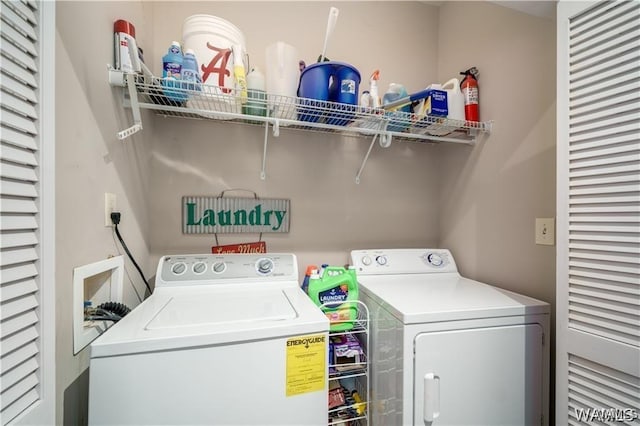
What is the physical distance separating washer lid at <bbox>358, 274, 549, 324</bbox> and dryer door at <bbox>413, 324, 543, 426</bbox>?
74 millimetres

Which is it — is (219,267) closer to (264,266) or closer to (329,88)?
(264,266)

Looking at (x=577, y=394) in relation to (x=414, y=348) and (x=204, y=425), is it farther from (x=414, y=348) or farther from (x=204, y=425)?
(x=204, y=425)

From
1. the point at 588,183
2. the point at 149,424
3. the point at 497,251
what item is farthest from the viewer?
the point at 497,251

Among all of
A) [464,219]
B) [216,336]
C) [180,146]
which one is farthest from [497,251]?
[180,146]

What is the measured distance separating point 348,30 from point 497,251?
5.98 ft

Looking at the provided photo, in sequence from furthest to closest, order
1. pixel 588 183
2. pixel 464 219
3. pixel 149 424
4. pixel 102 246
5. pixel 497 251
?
pixel 464 219
pixel 497 251
pixel 102 246
pixel 588 183
pixel 149 424

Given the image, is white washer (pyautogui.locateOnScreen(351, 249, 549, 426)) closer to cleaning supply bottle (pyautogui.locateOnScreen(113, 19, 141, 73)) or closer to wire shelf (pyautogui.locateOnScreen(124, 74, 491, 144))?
wire shelf (pyautogui.locateOnScreen(124, 74, 491, 144))

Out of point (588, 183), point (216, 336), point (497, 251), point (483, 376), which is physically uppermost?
point (588, 183)

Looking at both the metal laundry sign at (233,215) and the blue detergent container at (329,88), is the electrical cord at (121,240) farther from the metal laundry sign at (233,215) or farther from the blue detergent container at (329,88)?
the blue detergent container at (329,88)

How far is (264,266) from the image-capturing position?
1528mm

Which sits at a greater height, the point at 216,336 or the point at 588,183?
the point at 588,183

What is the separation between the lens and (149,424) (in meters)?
0.84

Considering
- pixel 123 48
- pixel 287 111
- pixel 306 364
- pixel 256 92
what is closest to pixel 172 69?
pixel 123 48

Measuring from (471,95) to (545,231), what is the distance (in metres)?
0.95
